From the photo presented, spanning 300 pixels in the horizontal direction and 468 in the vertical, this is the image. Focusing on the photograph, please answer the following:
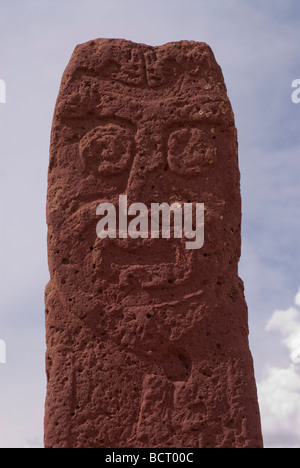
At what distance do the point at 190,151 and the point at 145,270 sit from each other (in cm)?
92

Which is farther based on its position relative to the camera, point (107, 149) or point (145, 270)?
point (107, 149)

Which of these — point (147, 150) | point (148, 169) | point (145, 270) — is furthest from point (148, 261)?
point (147, 150)

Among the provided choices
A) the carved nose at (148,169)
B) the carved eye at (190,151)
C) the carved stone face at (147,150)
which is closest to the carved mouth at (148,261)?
the carved stone face at (147,150)

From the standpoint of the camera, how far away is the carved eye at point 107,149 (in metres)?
4.60

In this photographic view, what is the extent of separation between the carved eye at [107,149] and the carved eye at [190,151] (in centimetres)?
31

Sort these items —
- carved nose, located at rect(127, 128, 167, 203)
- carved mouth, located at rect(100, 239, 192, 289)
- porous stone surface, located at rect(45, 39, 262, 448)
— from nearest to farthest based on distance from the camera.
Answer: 1. porous stone surface, located at rect(45, 39, 262, 448)
2. carved mouth, located at rect(100, 239, 192, 289)
3. carved nose, located at rect(127, 128, 167, 203)

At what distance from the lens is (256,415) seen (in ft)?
14.2

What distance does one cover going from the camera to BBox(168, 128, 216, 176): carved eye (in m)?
4.61

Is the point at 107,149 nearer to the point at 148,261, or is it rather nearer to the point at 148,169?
the point at 148,169

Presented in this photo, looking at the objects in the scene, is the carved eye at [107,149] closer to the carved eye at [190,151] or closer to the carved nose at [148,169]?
the carved nose at [148,169]

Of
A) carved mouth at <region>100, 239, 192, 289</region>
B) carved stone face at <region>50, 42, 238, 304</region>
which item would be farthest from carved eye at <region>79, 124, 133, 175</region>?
carved mouth at <region>100, 239, 192, 289</region>

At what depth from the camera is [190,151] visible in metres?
4.65

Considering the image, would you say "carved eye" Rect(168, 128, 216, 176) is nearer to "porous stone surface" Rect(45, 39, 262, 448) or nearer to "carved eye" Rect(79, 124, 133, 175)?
"porous stone surface" Rect(45, 39, 262, 448)
